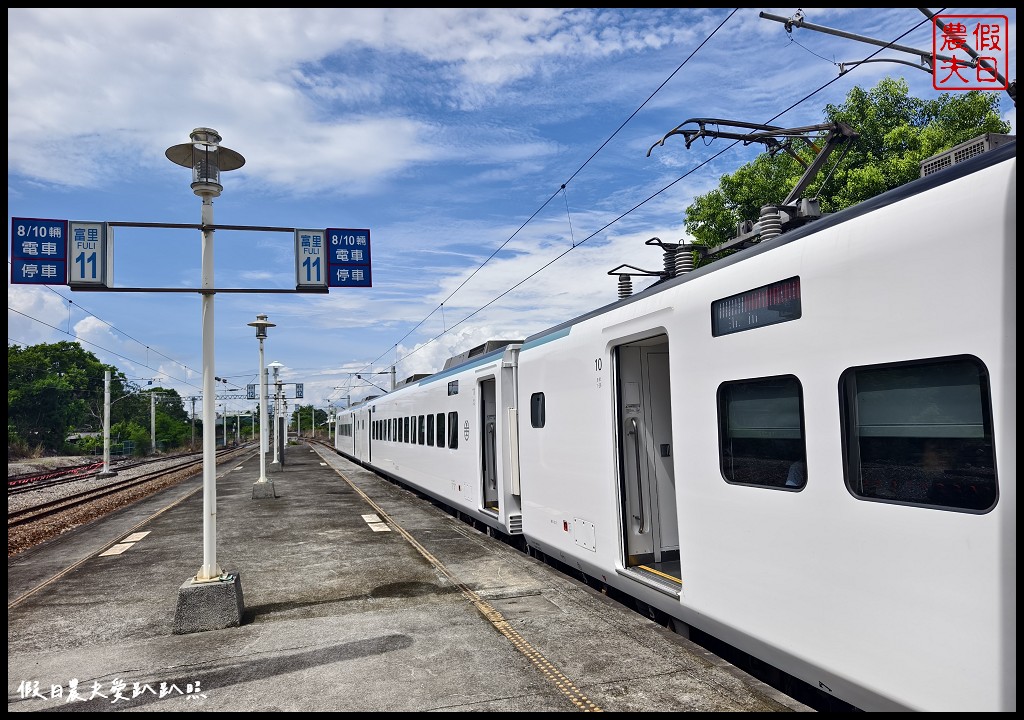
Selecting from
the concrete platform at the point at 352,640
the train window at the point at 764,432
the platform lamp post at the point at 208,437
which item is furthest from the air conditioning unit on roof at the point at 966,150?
the platform lamp post at the point at 208,437

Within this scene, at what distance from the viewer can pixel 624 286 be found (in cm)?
814

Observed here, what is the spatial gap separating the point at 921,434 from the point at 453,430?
10.8 meters

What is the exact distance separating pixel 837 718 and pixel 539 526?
5.27m

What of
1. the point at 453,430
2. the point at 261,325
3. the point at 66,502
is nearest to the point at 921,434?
the point at 453,430

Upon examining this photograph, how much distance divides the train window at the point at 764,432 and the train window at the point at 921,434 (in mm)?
406

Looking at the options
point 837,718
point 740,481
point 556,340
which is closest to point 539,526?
point 556,340

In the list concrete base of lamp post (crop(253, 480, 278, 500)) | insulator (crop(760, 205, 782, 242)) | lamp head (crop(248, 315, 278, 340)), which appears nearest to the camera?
insulator (crop(760, 205, 782, 242))

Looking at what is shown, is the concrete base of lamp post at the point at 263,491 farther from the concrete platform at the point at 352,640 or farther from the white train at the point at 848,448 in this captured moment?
the white train at the point at 848,448

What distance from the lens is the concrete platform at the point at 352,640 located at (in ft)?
16.3

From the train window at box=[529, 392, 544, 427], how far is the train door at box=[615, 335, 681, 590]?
206 centimetres

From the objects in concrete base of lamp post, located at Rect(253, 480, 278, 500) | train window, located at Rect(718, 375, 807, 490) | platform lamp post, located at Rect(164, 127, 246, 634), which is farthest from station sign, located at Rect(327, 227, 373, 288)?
concrete base of lamp post, located at Rect(253, 480, 278, 500)

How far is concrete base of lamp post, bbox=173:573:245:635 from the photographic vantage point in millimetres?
6715

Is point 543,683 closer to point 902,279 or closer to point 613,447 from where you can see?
point 613,447

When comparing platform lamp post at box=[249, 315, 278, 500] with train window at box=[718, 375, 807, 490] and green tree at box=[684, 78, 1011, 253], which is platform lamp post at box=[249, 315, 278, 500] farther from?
train window at box=[718, 375, 807, 490]
